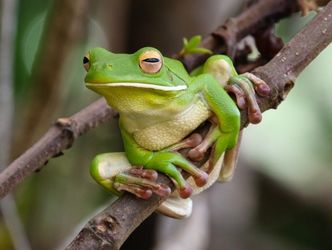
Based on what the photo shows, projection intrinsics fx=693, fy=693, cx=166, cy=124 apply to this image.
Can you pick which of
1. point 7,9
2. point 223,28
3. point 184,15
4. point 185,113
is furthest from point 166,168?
point 184,15

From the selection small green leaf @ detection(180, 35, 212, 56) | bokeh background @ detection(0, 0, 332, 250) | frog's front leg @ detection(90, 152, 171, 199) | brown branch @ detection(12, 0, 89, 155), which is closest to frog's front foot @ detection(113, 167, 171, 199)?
frog's front leg @ detection(90, 152, 171, 199)

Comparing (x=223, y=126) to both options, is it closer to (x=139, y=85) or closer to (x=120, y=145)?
(x=139, y=85)

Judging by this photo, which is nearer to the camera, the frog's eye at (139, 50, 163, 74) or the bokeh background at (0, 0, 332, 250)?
the frog's eye at (139, 50, 163, 74)

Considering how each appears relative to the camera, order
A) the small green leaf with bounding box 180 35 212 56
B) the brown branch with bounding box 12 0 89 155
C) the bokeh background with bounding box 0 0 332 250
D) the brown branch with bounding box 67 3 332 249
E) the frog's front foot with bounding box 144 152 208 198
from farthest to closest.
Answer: the bokeh background with bounding box 0 0 332 250 → the brown branch with bounding box 12 0 89 155 → the small green leaf with bounding box 180 35 212 56 → the frog's front foot with bounding box 144 152 208 198 → the brown branch with bounding box 67 3 332 249

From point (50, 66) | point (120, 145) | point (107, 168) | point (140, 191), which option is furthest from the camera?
point (120, 145)

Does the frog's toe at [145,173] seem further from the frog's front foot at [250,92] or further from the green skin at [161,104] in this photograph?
the frog's front foot at [250,92]

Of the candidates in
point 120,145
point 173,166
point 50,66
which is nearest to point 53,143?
point 173,166

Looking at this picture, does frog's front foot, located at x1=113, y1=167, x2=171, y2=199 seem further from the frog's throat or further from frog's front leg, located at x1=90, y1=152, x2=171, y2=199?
the frog's throat
